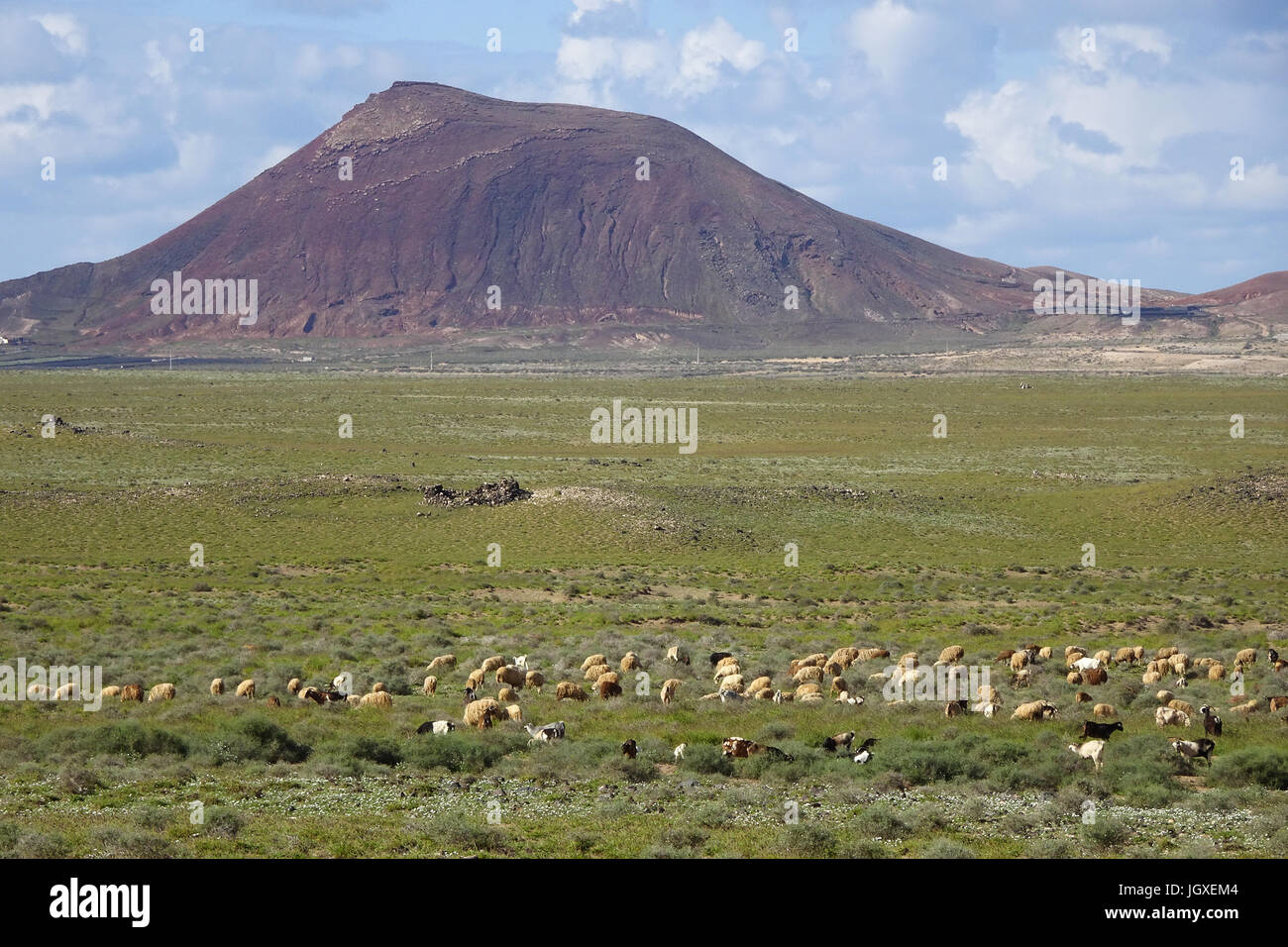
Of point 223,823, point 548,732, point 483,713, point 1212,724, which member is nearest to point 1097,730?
point 1212,724

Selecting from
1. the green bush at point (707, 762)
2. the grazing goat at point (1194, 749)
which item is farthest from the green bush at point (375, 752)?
the grazing goat at point (1194, 749)

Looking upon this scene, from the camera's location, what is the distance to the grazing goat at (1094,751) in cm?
1541

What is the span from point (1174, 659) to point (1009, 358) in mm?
147929

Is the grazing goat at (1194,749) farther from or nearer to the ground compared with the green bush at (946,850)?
nearer to the ground

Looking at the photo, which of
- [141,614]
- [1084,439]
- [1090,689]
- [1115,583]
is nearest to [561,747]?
[1090,689]

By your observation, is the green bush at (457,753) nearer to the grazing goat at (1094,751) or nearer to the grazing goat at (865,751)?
the grazing goat at (865,751)

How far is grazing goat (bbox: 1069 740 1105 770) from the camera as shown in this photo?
15406 millimetres

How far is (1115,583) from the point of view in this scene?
36.6 meters

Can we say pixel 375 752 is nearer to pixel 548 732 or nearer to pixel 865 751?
pixel 548 732

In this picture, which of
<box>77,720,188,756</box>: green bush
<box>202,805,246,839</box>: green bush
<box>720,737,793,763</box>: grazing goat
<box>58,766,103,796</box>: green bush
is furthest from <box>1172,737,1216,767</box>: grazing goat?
<box>58,766,103,796</box>: green bush

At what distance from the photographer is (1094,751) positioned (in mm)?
15531

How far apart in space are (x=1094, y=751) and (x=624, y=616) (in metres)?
16.3

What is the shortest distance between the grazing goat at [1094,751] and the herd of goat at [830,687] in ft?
0.04

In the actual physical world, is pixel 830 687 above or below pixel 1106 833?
below
